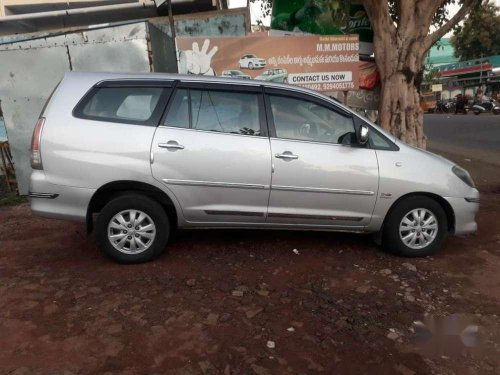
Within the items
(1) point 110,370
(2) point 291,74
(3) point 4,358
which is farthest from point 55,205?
(2) point 291,74

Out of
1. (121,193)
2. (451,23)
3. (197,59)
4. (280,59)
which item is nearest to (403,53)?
(451,23)

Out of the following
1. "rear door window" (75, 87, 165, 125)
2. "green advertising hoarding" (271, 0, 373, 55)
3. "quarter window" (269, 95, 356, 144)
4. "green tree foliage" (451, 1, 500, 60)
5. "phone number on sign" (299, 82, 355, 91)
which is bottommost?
"quarter window" (269, 95, 356, 144)

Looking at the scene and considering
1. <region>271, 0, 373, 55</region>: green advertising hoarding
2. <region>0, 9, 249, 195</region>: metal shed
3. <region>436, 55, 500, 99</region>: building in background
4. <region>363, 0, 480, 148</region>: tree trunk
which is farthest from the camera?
<region>436, 55, 500, 99</region>: building in background

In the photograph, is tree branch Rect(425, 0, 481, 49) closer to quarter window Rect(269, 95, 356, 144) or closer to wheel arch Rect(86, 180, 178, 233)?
quarter window Rect(269, 95, 356, 144)

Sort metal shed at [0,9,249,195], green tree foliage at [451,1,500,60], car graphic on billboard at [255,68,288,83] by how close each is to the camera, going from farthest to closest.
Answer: green tree foliage at [451,1,500,60]
car graphic on billboard at [255,68,288,83]
metal shed at [0,9,249,195]

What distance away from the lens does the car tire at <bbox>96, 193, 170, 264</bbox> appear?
14.0ft

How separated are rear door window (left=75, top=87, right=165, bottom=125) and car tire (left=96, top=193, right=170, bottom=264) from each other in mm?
730

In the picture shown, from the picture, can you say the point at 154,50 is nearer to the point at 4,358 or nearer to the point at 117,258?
the point at 117,258

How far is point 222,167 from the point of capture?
4.29m

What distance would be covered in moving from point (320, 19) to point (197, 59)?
2797mm

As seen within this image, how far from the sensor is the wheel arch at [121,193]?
168 inches

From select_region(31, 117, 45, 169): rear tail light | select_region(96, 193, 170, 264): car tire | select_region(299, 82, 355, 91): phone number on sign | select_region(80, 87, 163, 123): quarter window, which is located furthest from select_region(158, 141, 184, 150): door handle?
select_region(299, 82, 355, 91): phone number on sign

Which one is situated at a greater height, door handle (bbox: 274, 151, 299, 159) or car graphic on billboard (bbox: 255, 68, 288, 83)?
car graphic on billboard (bbox: 255, 68, 288, 83)

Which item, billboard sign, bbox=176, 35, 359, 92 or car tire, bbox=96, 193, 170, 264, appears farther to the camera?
billboard sign, bbox=176, 35, 359, 92
